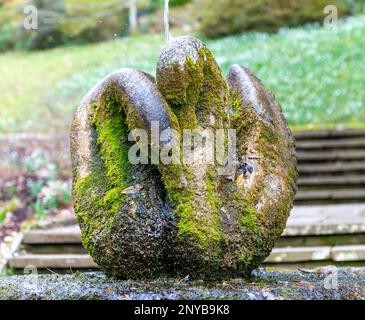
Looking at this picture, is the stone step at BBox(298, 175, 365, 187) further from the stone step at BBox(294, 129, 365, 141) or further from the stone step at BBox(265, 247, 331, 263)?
the stone step at BBox(265, 247, 331, 263)

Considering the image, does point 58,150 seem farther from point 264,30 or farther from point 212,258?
point 264,30

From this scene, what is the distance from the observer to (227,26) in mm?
17531

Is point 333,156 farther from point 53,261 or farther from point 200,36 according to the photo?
point 200,36

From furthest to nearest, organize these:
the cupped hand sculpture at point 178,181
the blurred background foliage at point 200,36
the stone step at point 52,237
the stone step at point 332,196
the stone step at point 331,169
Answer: the blurred background foliage at point 200,36 < the stone step at point 331,169 < the stone step at point 332,196 < the stone step at point 52,237 < the cupped hand sculpture at point 178,181

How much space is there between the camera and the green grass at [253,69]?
1145 centimetres

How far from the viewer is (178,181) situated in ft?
10.9

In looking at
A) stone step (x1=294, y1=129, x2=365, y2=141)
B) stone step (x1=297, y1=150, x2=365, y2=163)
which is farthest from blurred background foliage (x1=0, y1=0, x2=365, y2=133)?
stone step (x1=297, y1=150, x2=365, y2=163)

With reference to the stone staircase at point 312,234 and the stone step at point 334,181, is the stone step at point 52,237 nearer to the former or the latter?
the stone staircase at point 312,234

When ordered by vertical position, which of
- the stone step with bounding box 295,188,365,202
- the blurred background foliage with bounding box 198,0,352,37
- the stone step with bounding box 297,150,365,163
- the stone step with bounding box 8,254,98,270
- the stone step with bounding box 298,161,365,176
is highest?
the blurred background foliage with bounding box 198,0,352,37

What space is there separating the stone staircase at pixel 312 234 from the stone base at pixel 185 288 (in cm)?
209

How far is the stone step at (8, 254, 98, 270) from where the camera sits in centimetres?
599

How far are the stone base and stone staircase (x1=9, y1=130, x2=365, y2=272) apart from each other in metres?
2.09

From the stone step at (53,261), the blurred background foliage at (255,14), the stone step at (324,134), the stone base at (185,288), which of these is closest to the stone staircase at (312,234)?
the stone step at (53,261)

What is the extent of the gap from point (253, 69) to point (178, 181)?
35.1 feet
